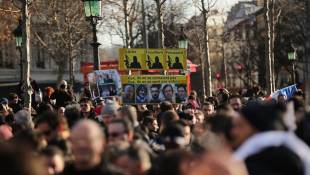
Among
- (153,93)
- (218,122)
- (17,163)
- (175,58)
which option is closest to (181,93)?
(153,93)

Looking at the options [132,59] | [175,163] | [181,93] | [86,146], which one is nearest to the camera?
[86,146]

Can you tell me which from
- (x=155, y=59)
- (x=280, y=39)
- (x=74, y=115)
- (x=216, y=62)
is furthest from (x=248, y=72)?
(x=74, y=115)

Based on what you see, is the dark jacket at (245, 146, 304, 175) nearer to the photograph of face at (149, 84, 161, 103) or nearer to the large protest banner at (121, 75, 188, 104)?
the large protest banner at (121, 75, 188, 104)

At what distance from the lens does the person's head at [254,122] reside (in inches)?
187

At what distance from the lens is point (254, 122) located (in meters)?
4.77

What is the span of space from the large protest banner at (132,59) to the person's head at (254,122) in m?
13.3

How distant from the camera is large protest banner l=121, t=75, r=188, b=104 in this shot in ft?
56.5

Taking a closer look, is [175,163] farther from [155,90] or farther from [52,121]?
[155,90]

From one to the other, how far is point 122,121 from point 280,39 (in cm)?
5580

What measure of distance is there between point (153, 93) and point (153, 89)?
15cm

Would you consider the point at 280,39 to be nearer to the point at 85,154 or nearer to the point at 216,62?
the point at 216,62

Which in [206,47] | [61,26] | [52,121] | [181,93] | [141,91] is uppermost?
[61,26]

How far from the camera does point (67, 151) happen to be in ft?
21.1

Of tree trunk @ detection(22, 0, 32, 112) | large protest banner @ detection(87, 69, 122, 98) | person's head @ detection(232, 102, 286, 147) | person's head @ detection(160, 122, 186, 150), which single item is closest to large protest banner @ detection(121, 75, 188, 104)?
large protest banner @ detection(87, 69, 122, 98)
